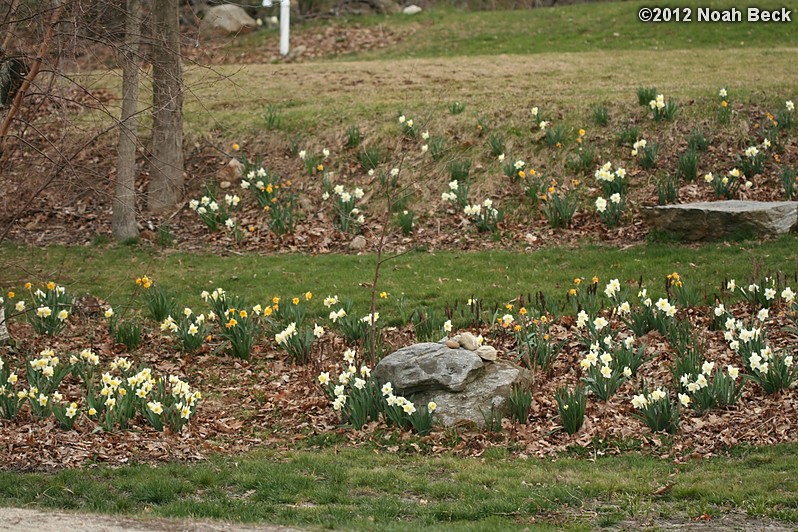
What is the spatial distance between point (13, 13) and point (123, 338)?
3466mm

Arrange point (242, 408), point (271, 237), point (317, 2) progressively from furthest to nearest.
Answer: point (317, 2) < point (271, 237) < point (242, 408)

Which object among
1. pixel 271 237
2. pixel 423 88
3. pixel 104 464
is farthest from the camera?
pixel 423 88

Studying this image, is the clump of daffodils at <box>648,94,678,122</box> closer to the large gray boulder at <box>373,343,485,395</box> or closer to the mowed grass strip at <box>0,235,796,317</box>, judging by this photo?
the mowed grass strip at <box>0,235,796,317</box>

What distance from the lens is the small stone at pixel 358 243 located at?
12.3 m

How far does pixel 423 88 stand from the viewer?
53.6 feet

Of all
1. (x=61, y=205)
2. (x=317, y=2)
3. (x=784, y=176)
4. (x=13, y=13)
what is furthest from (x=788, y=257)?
(x=317, y=2)

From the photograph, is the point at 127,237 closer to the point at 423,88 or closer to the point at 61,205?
the point at 61,205

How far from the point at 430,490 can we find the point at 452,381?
1348mm

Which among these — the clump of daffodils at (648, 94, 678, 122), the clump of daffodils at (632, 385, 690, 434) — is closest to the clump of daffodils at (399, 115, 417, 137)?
the clump of daffodils at (648, 94, 678, 122)

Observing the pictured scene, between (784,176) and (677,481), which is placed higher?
(784,176)

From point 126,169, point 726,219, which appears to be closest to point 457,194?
point 726,219

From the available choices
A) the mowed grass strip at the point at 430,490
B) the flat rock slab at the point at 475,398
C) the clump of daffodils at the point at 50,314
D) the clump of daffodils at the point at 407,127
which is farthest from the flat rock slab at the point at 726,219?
the clump of daffodils at the point at 50,314

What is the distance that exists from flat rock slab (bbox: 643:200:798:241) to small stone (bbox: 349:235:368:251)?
11.6 ft

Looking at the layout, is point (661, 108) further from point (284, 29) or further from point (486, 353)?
point (284, 29)
